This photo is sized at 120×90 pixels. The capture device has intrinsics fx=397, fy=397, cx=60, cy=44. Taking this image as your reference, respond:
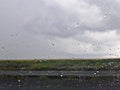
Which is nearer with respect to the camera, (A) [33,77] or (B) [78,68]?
(A) [33,77]

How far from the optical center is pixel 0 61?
101438mm

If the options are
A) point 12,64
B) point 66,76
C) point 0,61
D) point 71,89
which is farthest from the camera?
point 0,61

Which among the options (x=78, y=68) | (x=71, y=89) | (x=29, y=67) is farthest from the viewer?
(x=29, y=67)

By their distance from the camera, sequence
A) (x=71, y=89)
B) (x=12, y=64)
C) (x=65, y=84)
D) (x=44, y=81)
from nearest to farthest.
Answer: (x=71, y=89) < (x=65, y=84) < (x=44, y=81) < (x=12, y=64)

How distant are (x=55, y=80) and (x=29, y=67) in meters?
28.2

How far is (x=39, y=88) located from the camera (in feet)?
165

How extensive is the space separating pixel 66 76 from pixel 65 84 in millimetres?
8826

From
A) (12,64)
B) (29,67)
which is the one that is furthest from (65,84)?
(12,64)

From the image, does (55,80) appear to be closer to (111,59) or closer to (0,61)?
(111,59)

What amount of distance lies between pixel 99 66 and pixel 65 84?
27.2m

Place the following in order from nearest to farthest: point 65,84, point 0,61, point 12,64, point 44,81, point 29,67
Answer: point 65,84 → point 44,81 → point 29,67 → point 12,64 → point 0,61

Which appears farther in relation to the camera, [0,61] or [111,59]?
[0,61]

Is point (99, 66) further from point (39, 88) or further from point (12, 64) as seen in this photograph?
point (39, 88)

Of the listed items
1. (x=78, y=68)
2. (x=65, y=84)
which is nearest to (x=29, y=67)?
(x=78, y=68)
